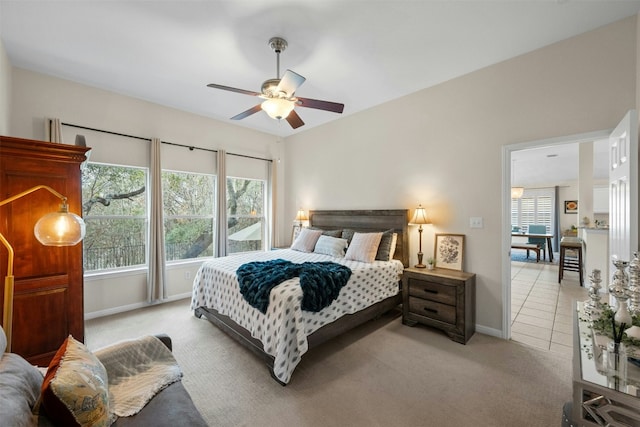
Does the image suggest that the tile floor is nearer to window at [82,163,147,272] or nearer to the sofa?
the sofa

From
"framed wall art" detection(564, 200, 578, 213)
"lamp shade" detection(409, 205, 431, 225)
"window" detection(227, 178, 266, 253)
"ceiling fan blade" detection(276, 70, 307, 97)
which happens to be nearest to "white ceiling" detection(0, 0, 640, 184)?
"ceiling fan blade" detection(276, 70, 307, 97)

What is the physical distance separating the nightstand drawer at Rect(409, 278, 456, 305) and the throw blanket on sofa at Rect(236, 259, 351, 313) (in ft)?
2.96

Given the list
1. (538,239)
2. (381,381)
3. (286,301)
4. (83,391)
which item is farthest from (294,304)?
(538,239)

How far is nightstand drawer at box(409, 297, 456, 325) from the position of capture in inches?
112

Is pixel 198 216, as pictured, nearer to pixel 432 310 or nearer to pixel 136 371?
pixel 136 371

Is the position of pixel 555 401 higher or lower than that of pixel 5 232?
lower

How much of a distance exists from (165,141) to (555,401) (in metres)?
5.25

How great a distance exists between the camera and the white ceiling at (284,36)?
2.11 metres

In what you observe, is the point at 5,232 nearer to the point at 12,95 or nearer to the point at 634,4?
the point at 12,95

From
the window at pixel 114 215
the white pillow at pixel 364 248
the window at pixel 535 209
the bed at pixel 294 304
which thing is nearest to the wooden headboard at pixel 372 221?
the bed at pixel 294 304

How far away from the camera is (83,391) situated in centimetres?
101

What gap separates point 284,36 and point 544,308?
15.6ft

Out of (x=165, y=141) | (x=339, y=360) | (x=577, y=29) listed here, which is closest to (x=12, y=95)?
→ (x=165, y=141)

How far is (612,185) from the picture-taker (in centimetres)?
226
